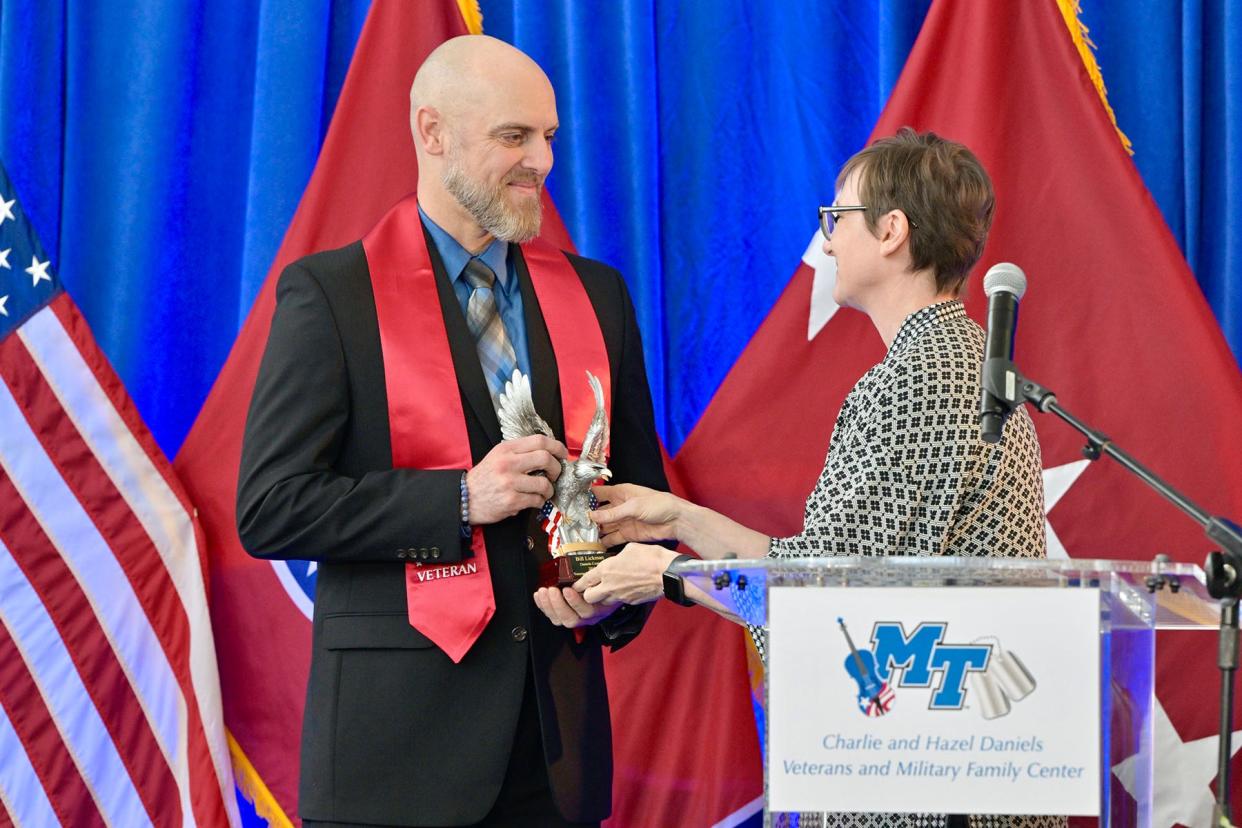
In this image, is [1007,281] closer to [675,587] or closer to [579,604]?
[675,587]

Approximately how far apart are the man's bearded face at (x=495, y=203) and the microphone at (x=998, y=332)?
927 millimetres

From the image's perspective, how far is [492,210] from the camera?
230 centimetres

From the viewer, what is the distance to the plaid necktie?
2.24 meters

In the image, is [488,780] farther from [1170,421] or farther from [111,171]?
[111,171]

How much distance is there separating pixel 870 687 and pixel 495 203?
114cm

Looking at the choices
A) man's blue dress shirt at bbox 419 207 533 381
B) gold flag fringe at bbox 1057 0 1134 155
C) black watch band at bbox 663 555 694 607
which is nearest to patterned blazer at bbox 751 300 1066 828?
black watch band at bbox 663 555 694 607

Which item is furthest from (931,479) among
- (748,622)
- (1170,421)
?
(1170,421)

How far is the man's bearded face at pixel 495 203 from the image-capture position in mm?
2303

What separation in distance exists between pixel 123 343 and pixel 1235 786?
8.90ft

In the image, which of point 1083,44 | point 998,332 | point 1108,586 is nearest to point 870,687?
point 1108,586

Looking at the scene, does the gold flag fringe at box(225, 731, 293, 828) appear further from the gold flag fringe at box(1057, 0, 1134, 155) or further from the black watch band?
the gold flag fringe at box(1057, 0, 1134, 155)

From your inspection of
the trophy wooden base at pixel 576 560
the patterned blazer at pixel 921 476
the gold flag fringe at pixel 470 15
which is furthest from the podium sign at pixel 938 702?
the gold flag fringe at pixel 470 15

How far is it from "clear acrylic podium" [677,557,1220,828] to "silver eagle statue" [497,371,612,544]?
1.94ft

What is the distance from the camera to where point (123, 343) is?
11.4ft
